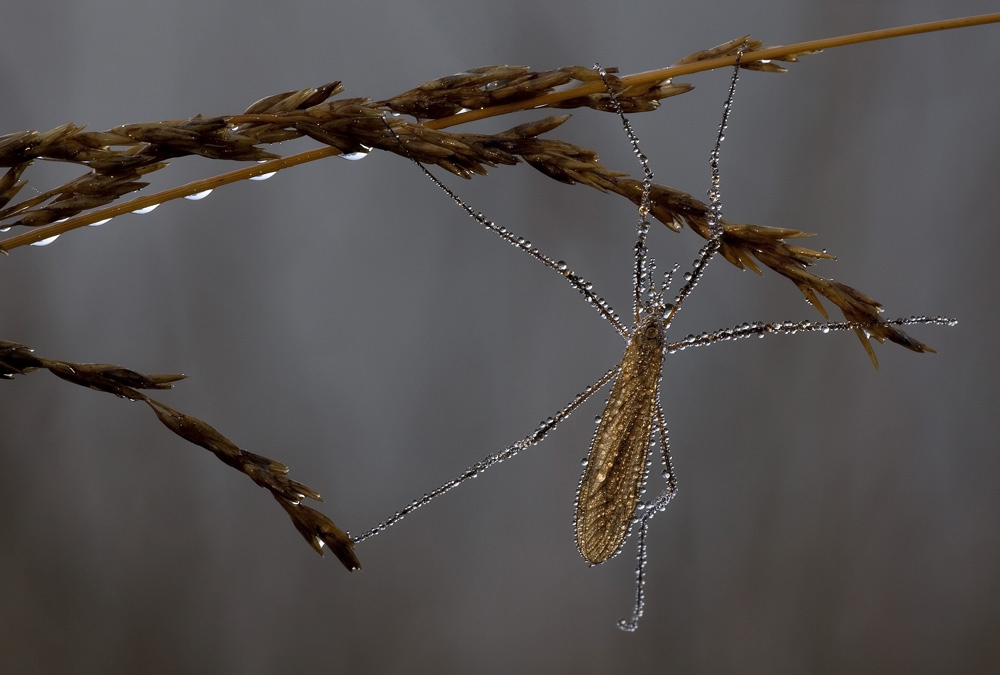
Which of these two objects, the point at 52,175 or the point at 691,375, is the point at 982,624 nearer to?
the point at 691,375

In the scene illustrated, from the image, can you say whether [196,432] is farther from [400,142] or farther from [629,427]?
[629,427]

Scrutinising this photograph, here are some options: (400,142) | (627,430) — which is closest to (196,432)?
(400,142)

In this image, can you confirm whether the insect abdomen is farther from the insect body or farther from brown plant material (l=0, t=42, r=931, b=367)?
brown plant material (l=0, t=42, r=931, b=367)

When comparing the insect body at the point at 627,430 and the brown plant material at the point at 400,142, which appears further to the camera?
the insect body at the point at 627,430

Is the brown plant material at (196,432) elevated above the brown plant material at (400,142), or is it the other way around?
the brown plant material at (400,142)

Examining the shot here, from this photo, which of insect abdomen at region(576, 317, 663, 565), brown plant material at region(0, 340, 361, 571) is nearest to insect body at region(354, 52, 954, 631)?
insect abdomen at region(576, 317, 663, 565)

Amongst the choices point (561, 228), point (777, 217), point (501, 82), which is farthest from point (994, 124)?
point (501, 82)

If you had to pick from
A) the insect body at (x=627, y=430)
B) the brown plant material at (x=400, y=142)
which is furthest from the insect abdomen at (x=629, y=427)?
the brown plant material at (x=400, y=142)

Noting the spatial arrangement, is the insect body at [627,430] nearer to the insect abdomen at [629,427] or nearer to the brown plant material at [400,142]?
the insect abdomen at [629,427]
